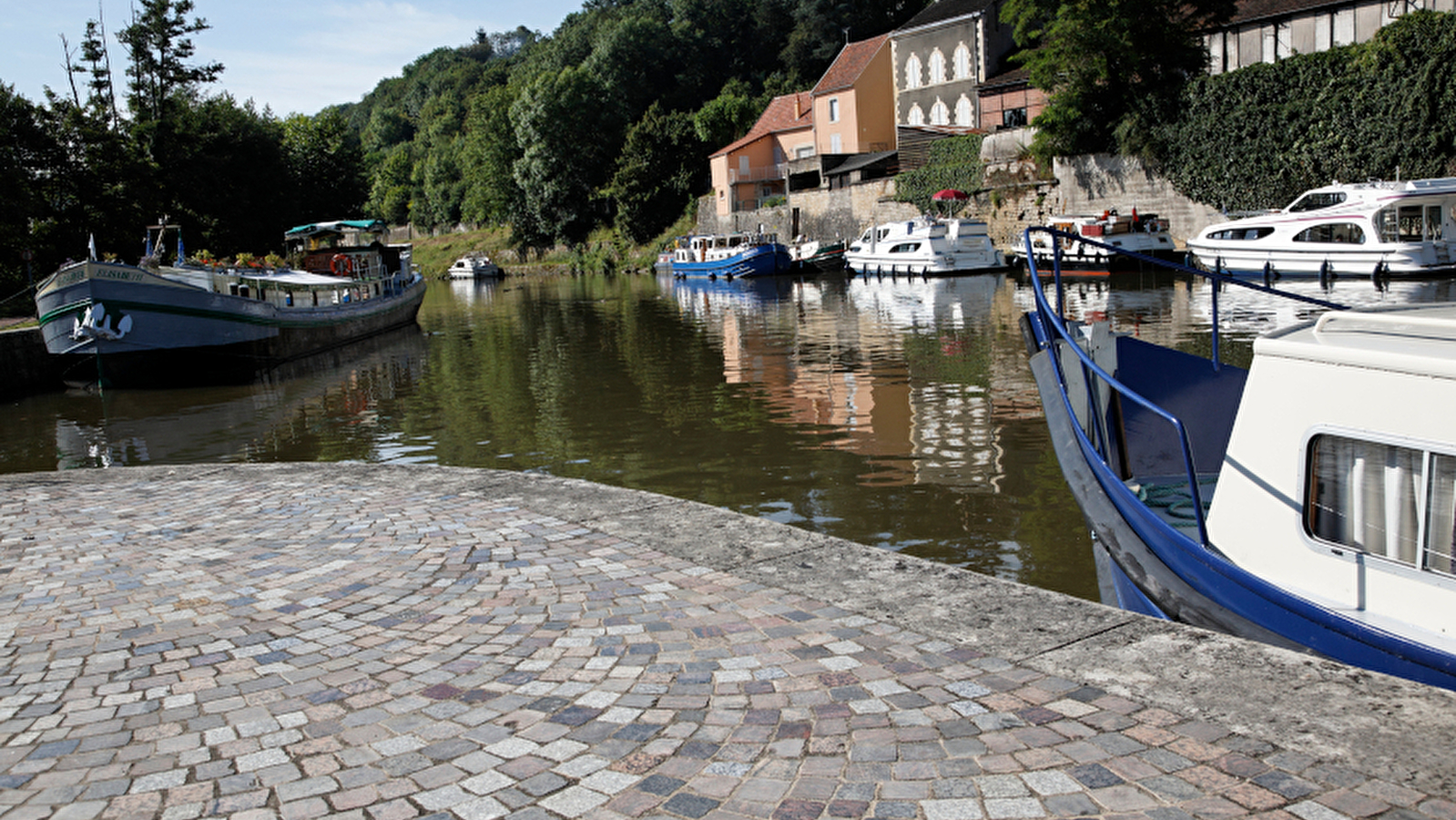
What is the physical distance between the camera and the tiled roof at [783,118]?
65250 mm

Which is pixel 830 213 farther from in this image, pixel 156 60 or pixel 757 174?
pixel 156 60

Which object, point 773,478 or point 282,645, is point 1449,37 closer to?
point 773,478

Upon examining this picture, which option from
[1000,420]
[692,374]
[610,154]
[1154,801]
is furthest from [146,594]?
[610,154]

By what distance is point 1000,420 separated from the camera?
43.1 ft

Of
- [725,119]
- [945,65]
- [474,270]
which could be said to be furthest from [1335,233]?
[474,270]

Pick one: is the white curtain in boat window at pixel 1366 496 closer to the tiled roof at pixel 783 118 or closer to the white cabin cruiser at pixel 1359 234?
the white cabin cruiser at pixel 1359 234

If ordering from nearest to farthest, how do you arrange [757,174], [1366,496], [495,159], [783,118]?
[1366,496], [757,174], [783,118], [495,159]

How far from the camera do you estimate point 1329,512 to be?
16.0ft

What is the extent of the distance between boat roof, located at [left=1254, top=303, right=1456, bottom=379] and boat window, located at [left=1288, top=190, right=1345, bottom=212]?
88.3 ft

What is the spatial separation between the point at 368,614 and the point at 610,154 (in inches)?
3028

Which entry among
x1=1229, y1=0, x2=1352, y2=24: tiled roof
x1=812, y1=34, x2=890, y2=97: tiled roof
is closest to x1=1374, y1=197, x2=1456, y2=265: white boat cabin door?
x1=1229, y1=0, x2=1352, y2=24: tiled roof

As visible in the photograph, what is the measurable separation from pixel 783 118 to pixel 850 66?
24.5ft

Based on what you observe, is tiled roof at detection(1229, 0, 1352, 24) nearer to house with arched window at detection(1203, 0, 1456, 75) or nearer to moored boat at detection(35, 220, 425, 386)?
house with arched window at detection(1203, 0, 1456, 75)

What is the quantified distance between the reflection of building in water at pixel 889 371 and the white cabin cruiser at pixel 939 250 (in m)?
4.65
